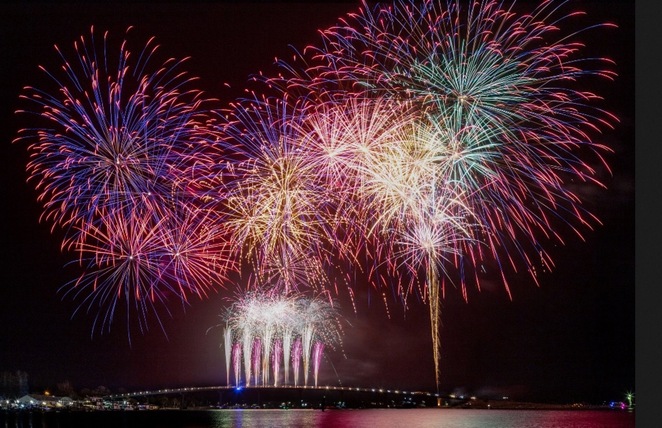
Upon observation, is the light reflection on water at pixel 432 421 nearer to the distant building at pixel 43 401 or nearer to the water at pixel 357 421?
the water at pixel 357 421

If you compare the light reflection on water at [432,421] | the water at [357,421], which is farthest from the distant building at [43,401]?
the light reflection on water at [432,421]

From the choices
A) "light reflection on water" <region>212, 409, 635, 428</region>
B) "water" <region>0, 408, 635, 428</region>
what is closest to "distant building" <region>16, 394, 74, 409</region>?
"water" <region>0, 408, 635, 428</region>

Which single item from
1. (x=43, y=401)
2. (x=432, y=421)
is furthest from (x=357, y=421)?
(x=43, y=401)

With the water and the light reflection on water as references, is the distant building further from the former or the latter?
the light reflection on water

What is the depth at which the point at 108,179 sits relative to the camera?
2270cm

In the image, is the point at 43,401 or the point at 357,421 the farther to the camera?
the point at 43,401

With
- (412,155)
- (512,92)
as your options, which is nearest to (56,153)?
(412,155)

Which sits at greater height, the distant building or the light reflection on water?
the light reflection on water

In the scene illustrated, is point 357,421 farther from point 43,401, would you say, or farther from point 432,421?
point 43,401

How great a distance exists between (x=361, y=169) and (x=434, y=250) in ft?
11.0

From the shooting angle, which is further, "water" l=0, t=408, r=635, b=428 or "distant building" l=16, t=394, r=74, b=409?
"distant building" l=16, t=394, r=74, b=409

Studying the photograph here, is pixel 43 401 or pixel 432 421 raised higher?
pixel 432 421

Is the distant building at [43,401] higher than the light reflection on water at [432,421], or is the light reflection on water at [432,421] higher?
the light reflection on water at [432,421]

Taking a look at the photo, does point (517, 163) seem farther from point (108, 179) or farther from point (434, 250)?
point (108, 179)
